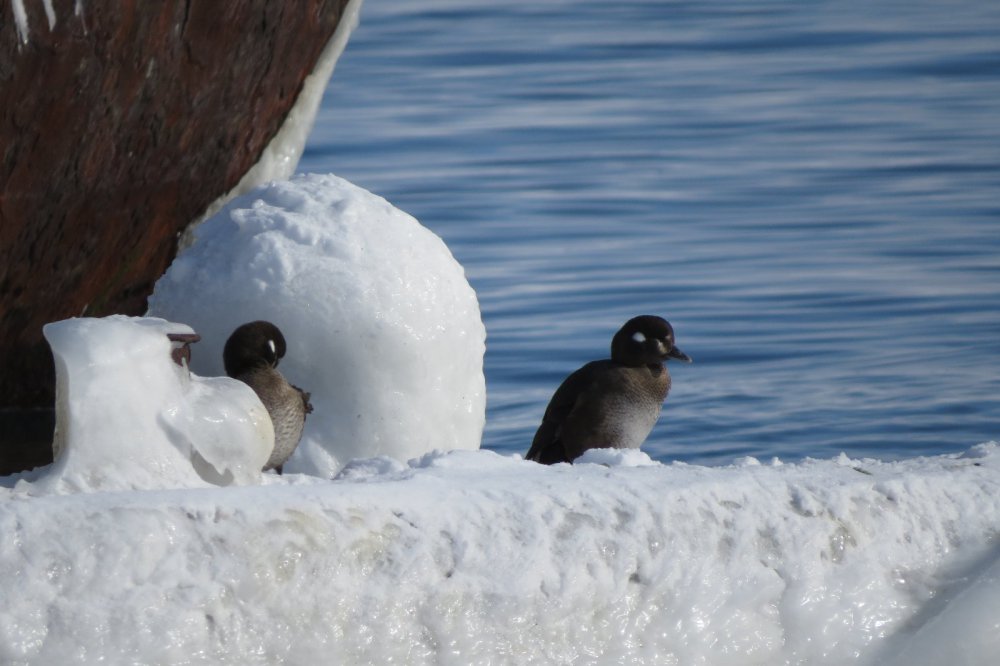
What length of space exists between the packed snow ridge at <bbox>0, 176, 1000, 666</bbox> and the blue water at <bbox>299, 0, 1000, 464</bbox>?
4.17 m

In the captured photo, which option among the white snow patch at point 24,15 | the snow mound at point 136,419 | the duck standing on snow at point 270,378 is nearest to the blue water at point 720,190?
the duck standing on snow at point 270,378

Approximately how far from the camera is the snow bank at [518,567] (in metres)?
3.87

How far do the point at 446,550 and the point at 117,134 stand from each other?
6.99ft

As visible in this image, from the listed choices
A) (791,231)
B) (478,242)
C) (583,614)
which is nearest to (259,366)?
(583,614)

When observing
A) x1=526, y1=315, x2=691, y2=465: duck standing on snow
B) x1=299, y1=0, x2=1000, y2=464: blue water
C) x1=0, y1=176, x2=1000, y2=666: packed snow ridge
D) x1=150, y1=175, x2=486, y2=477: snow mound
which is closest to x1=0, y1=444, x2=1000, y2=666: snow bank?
x1=0, y1=176, x2=1000, y2=666: packed snow ridge

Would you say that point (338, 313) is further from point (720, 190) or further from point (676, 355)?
A: point (720, 190)

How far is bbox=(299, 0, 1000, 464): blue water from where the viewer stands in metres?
10.3

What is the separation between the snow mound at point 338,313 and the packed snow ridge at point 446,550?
82 cm

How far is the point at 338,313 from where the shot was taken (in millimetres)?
5676

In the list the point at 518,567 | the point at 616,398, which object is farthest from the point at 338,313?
the point at 518,567

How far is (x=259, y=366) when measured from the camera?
5359 mm

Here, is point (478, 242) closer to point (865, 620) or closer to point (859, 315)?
point (859, 315)

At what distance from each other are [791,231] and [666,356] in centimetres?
862

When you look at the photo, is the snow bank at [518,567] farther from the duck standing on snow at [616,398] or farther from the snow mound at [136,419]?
the duck standing on snow at [616,398]
